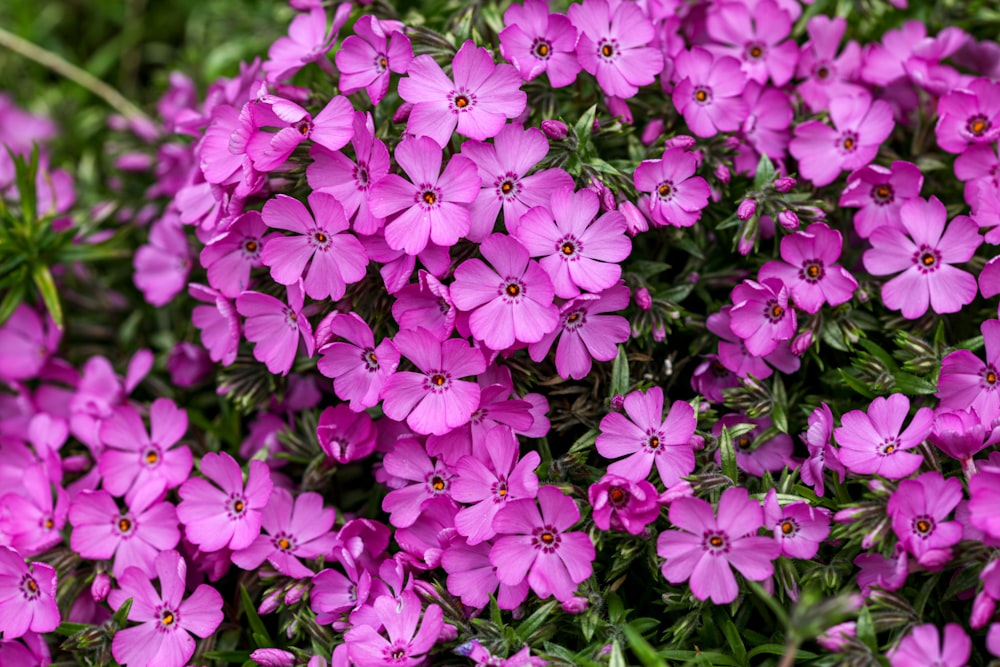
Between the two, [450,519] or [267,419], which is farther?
[267,419]

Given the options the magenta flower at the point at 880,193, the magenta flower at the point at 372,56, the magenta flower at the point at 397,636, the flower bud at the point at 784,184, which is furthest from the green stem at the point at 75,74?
the magenta flower at the point at 880,193

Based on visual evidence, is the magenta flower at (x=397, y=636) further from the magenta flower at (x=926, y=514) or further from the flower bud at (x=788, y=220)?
the flower bud at (x=788, y=220)

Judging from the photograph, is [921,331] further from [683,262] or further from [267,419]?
[267,419]

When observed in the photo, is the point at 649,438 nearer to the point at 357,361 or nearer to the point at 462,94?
the point at 357,361

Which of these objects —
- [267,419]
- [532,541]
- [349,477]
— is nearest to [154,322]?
[267,419]

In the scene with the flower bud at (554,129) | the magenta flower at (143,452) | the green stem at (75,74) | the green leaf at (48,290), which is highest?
the flower bud at (554,129)

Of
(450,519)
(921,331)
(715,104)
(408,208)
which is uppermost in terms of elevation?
(715,104)

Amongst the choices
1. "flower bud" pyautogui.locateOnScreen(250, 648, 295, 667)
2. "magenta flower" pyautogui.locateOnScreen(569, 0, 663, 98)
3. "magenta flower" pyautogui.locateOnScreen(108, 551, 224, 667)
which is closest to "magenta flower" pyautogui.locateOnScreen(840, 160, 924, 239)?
"magenta flower" pyautogui.locateOnScreen(569, 0, 663, 98)

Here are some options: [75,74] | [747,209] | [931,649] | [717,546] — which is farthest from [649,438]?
[75,74]
